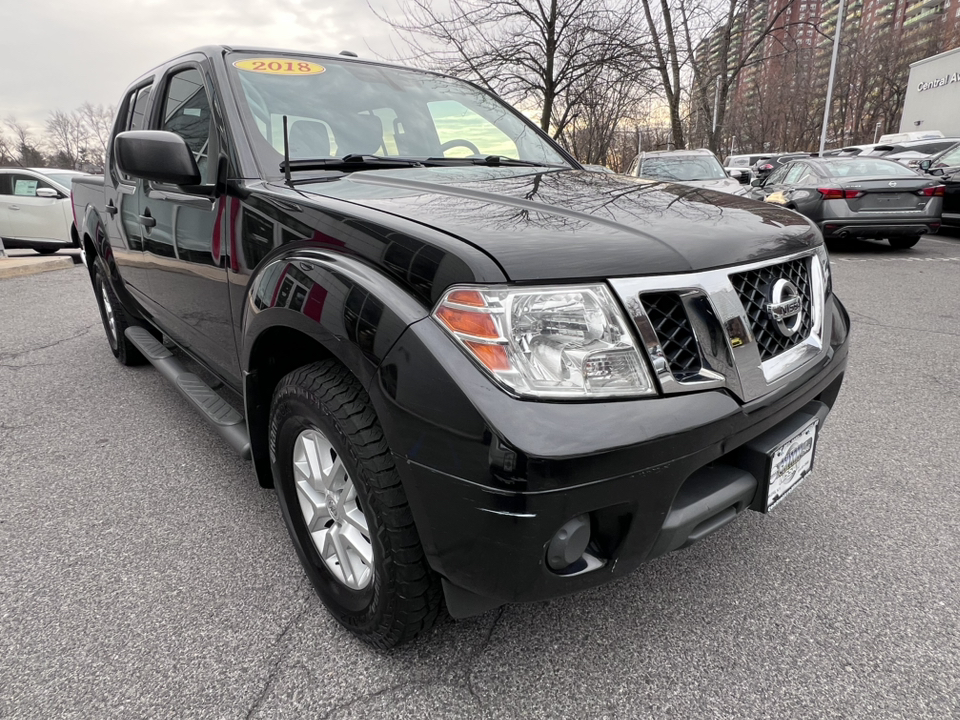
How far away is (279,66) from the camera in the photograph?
251cm

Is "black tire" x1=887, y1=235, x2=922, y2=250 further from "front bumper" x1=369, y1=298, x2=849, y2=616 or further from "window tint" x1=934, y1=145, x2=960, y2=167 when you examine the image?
"front bumper" x1=369, y1=298, x2=849, y2=616

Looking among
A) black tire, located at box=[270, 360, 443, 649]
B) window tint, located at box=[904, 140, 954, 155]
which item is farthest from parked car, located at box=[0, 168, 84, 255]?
window tint, located at box=[904, 140, 954, 155]

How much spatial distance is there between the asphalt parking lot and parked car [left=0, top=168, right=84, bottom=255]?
10.1m

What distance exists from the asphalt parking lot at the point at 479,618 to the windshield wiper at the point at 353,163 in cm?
134

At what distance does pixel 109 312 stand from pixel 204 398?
2380mm

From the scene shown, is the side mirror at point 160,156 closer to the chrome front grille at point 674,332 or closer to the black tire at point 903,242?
the chrome front grille at point 674,332

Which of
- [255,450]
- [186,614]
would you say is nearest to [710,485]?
[255,450]

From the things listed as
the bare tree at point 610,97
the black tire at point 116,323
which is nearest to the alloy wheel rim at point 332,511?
the black tire at point 116,323

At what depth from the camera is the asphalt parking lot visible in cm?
163

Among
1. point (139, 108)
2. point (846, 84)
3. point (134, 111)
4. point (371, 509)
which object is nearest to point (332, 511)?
point (371, 509)

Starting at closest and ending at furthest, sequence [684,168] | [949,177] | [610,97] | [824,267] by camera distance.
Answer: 1. [824,267]
2. [949,177]
3. [684,168]
4. [610,97]

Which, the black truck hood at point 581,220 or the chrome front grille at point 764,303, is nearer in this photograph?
the black truck hood at point 581,220

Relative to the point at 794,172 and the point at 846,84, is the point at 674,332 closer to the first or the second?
the point at 794,172

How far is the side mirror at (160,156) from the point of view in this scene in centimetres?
208
